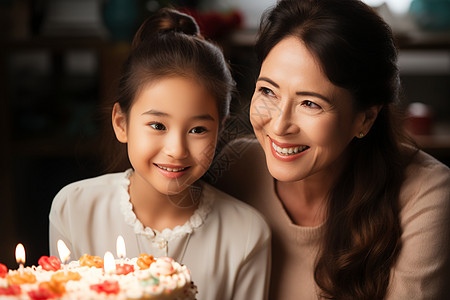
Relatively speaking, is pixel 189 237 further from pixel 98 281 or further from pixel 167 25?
pixel 167 25

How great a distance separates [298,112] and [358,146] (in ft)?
1.16

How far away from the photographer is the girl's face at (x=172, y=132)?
132cm

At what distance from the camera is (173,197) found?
58.7 inches

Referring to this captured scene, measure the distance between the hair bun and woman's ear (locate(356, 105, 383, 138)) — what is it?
1.55 ft

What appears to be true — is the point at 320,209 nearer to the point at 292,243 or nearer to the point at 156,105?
the point at 292,243

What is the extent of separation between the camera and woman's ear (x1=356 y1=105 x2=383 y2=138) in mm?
1448

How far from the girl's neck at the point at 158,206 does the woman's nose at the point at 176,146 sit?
0.66 feet

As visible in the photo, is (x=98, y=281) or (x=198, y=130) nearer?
(x=98, y=281)


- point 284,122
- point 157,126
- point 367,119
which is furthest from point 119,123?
point 367,119

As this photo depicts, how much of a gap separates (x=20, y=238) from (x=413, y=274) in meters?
2.13

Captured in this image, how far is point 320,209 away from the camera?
1652mm

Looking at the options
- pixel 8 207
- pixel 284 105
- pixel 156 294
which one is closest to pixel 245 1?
pixel 8 207

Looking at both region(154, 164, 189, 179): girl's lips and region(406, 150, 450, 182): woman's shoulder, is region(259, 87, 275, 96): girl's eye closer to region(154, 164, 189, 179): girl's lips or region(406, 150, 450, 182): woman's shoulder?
region(154, 164, 189, 179): girl's lips

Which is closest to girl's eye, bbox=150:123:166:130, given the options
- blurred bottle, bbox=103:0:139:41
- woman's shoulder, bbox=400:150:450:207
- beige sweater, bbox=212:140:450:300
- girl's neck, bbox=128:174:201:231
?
girl's neck, bbox=128:174:201:231
